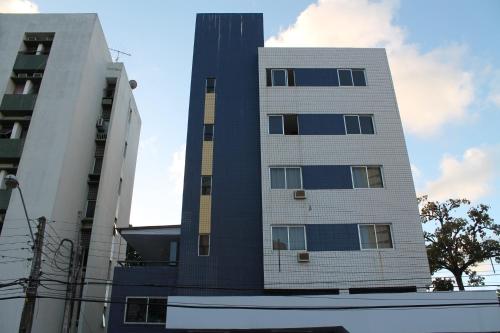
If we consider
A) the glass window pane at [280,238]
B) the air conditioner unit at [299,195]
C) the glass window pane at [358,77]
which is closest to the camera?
the glass window pane at [280,238]

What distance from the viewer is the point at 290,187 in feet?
69.2

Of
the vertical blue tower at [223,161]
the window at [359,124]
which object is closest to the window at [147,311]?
the vertical blue tower at [223,161]

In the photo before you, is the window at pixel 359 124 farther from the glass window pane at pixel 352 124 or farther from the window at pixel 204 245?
the window at pixel 204 245

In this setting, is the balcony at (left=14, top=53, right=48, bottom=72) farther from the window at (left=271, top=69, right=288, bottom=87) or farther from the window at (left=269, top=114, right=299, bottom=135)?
the window at (left=269, top=114, right=299, bottom=135)

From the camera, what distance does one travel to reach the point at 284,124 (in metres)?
22.7

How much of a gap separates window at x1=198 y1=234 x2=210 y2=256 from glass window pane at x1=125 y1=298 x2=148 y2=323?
11.0 feet

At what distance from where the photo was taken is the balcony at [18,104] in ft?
86.8

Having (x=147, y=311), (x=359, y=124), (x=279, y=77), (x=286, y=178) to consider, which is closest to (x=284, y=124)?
(x=279, y=77)

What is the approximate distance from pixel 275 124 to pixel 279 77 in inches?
122

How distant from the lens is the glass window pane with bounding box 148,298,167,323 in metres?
19.5

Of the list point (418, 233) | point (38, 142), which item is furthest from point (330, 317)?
point (38, 142)

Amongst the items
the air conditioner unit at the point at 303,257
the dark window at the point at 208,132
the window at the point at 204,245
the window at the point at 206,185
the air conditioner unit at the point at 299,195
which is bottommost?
the air conditioner unit at the point at 303,257

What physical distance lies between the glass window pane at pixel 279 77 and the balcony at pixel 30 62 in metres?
15.4

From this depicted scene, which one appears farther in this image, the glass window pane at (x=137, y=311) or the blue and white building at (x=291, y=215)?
the glass window pane at (x=137, y=311)
